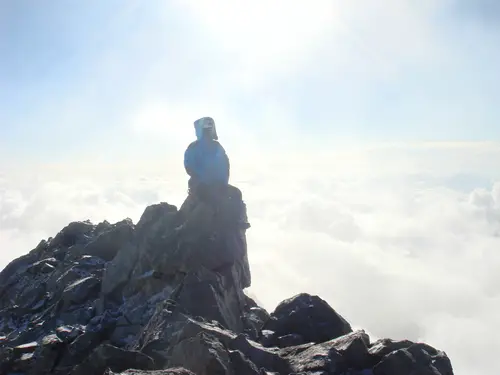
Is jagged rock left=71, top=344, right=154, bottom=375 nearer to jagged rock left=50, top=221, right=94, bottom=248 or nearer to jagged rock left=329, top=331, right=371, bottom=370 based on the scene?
jagged rock left=329, top=331, right=371, bottom=370

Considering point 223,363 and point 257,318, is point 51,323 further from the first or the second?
point 223,363

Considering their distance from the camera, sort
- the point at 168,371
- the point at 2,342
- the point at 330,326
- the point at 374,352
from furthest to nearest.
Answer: the point at 2,342 < the point at 330,326 < the point at 374,352 < the point at 168,371

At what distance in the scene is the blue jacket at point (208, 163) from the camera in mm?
51844

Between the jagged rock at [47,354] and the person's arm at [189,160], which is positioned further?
the person's arm at [189,160]

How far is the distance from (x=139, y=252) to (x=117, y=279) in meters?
4.02

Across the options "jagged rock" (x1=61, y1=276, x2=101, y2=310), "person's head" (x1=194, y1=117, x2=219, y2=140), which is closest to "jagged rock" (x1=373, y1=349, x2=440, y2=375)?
"person's head" (x1=194, y1=117, x2=219, y2=140)

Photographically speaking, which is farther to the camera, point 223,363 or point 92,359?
point 92,359

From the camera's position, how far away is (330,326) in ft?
110

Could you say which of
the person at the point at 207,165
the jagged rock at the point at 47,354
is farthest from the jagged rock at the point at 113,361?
the person at the point at 207,165

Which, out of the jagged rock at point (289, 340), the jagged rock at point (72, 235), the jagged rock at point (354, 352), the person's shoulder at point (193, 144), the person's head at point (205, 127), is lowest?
the jagged rock at point (354, 352)

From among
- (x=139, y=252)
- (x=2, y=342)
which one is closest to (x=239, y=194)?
(x=139, y=252)

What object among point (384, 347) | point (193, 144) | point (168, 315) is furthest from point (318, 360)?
point (193, 144)

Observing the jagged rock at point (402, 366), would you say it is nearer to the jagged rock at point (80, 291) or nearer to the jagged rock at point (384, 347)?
the jagged rock at point (384, 347)

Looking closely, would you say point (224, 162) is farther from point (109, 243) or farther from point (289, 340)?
point (289, 340)
